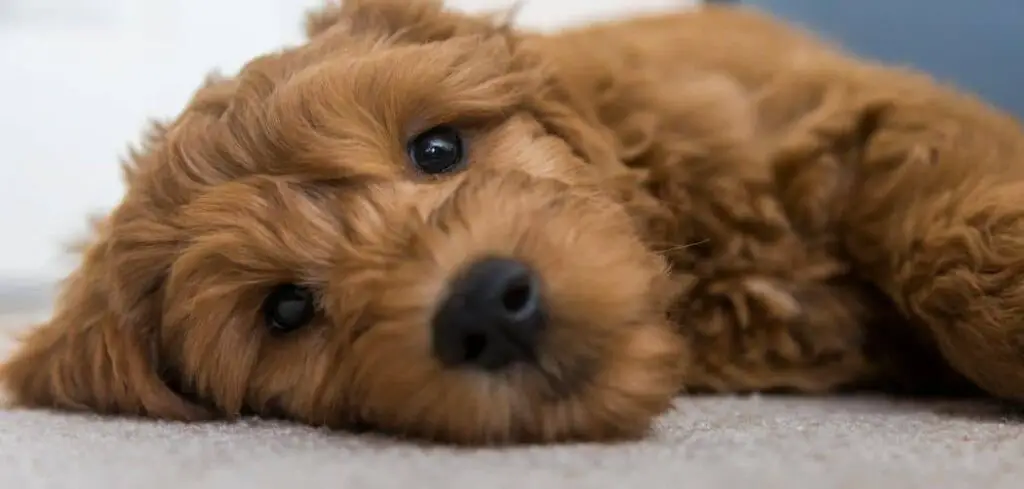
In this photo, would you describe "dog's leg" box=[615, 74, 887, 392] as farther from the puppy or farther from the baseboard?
the baseboard

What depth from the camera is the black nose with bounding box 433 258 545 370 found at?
1.17m

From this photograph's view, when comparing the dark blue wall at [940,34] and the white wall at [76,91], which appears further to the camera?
the white wall at [76,91]

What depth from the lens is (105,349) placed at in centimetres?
156

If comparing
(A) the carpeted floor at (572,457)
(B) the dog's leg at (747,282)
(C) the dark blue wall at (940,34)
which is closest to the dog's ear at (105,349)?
(A) the carpeted floor at (572,457)

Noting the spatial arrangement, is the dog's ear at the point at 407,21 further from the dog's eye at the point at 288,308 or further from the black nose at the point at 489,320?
the black nose at the point at 489,320

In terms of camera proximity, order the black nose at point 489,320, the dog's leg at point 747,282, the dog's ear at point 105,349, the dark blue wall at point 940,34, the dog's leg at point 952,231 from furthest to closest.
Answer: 1. the dark blue wall at point 940,34
2. the dog's leg at point 747,282
3. the dog's ear at point 105,349
4. the dog's leg at point 952,231
5. the black nose at point 489,320

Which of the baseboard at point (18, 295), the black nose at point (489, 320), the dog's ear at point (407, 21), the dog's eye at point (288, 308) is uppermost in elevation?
the dog's ear at point (407, 21)

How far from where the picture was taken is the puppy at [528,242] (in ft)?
4.03

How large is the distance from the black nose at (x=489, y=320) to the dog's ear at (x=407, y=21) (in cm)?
66

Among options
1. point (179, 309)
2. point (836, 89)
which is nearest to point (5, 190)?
point (179, 309)

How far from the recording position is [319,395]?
55.7 inches

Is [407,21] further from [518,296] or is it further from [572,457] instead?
[572,457]

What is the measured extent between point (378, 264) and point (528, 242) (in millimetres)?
185

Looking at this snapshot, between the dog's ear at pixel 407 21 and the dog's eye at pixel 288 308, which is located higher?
the dog's ear at pixel 407 21
